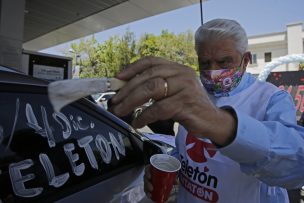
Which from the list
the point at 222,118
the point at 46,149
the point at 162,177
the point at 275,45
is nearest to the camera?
the point at 222,118

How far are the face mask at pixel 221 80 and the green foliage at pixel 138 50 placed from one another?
25.9 m

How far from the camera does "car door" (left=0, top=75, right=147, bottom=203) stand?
4.50 feet

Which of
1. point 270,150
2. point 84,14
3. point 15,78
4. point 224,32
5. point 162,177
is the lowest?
point 162,177

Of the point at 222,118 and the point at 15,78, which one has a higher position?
the point at 15,78

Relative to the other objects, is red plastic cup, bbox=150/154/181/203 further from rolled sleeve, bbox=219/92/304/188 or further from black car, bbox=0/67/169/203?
rolled sleeve, bbox=219/92/304/188

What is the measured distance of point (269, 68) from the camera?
1048 cm

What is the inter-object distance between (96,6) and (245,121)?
26.3 feet

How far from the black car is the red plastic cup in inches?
15.6

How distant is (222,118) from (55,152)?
1.08 meters

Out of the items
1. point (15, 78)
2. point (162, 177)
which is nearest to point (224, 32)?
point (162, 177)

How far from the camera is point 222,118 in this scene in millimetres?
724

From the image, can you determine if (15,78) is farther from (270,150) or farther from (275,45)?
(275,45)

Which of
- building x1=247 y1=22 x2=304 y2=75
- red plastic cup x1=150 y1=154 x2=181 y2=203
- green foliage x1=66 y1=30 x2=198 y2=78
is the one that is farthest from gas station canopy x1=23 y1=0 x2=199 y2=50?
building x1=247 y1=22 x2=304 y2=75

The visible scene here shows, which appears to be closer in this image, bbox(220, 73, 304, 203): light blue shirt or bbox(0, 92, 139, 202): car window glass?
bbox(220, 73, 304, 203): light blue shirt
